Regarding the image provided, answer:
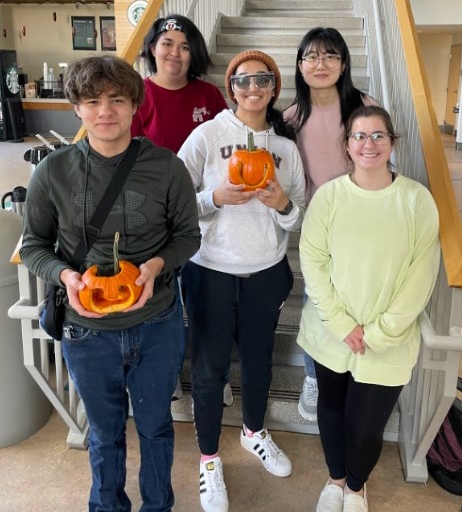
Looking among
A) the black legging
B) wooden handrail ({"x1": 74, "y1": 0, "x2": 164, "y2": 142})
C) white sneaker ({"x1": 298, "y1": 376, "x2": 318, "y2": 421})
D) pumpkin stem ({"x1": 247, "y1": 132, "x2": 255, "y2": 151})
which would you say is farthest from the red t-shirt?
white sneaker ({"x1": 298, "y1": 376, "x2": 318, "y2": 421})

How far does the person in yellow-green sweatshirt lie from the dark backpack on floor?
54 cm

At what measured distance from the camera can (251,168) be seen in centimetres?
168

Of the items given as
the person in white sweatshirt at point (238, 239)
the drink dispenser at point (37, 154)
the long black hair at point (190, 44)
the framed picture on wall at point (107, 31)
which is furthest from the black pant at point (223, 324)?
the framed picture on wall at point (107, 31)

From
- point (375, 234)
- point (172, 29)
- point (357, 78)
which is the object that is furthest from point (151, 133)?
point (357, 78)

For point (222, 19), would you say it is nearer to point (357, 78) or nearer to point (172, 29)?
point (357, 78)

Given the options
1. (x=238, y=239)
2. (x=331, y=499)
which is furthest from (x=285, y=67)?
(x=331, y=499)

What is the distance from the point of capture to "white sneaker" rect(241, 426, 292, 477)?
230 cm

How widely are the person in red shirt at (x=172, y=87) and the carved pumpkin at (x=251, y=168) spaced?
649 millimetres

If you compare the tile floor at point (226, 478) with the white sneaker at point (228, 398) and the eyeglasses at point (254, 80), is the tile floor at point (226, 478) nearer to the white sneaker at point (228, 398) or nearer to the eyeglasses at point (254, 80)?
the white sneaker at point (228, 398)

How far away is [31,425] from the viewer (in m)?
2.59

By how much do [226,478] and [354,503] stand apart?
56 cm

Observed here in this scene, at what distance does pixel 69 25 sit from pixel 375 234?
581 inches

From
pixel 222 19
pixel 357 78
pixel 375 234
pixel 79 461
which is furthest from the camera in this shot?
pixel 222 19

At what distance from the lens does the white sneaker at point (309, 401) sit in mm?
2533
